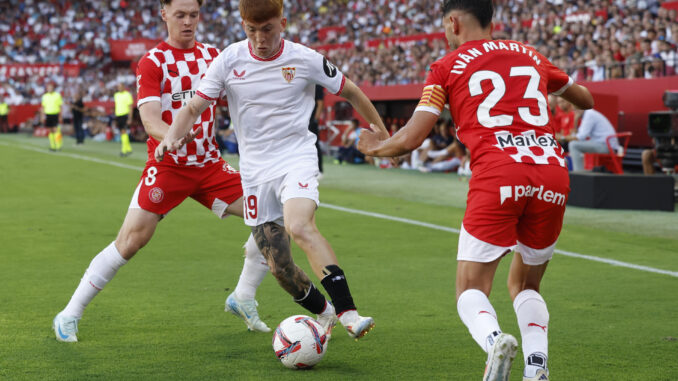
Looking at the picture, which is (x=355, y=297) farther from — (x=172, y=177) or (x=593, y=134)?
(x=593, y=134)

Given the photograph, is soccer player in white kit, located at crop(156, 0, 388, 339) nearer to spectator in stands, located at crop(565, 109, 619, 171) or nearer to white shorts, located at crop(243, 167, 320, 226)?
white shorts, located at crop(243, 167, 320, 226)

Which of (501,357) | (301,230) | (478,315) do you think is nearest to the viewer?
(501,357)

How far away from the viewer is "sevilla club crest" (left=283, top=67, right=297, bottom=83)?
16.6 ft

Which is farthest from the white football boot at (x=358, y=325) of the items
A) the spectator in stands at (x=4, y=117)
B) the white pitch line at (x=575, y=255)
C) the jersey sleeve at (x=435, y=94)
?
the spectator in stands at (x=4, y=117)

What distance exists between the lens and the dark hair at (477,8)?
3994 mm

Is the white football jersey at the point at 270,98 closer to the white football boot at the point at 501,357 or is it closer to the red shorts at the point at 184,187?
the red shorts at the point at 184,187

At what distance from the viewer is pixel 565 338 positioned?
5.51 m

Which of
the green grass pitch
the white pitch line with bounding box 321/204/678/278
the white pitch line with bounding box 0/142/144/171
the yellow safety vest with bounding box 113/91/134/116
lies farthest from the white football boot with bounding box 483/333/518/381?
the yellow safety vest with bounding box 113/91/134/116

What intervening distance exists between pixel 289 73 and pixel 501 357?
90.9 inches

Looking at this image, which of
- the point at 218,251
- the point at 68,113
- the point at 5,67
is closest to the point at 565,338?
the point at 218,251

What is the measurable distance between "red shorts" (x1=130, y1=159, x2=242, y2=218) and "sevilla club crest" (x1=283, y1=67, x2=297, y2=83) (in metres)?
1.06

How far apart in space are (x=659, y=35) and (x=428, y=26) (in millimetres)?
13815

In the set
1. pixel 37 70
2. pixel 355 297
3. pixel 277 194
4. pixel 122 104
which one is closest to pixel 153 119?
pixel 277 194

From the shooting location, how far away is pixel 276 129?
511 centimetres
